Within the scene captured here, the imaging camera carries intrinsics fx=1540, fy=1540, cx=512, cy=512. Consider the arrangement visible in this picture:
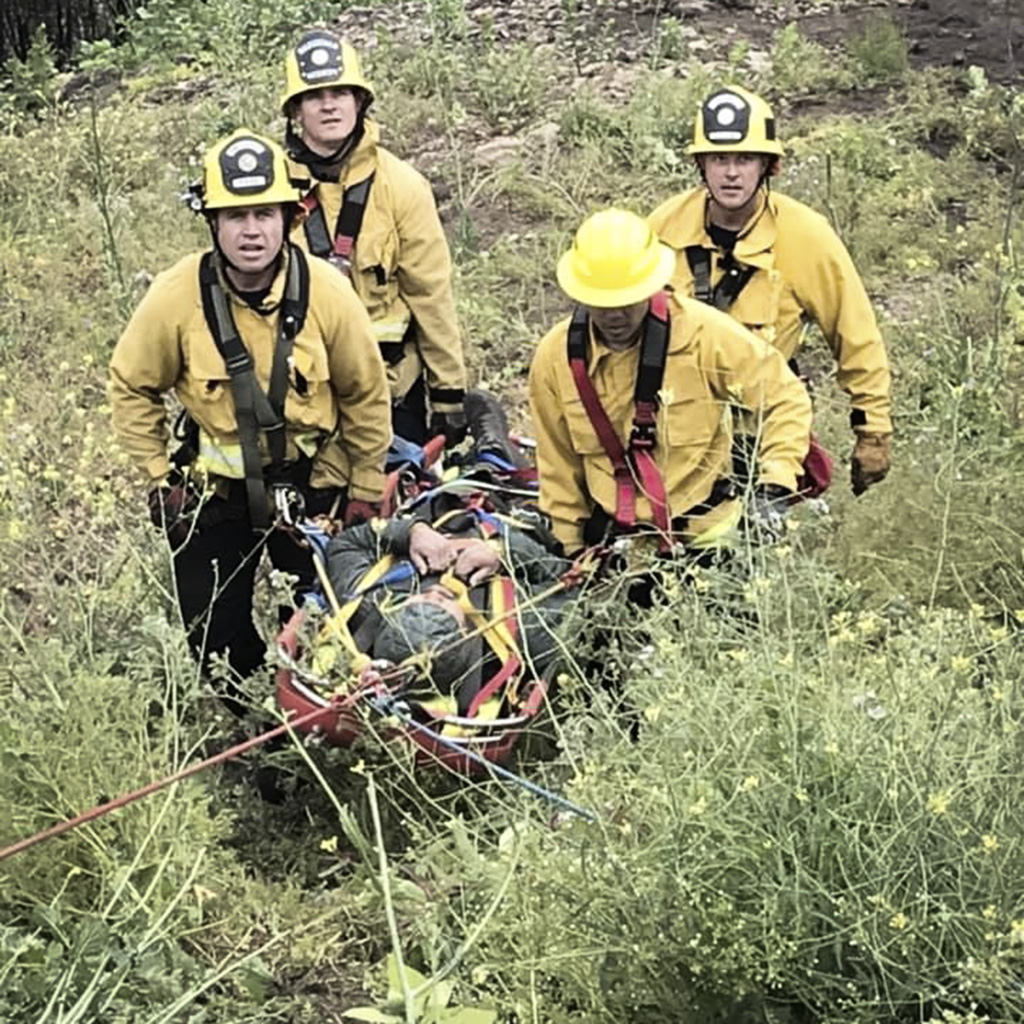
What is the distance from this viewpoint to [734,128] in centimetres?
488

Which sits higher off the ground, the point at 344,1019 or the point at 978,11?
the point at 978,11

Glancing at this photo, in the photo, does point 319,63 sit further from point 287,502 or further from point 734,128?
point 287,502

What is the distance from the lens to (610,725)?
333cm

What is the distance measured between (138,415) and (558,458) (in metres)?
1.34

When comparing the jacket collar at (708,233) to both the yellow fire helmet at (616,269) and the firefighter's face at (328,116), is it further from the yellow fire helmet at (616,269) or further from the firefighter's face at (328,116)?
the firefighter's face at (328,116)

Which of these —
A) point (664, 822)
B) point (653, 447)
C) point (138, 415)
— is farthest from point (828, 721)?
A: point (138, 415)

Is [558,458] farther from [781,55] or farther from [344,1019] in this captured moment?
[781,55]

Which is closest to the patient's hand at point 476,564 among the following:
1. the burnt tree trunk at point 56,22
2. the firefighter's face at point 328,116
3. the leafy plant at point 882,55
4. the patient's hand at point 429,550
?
the patient's hand at point 429,550

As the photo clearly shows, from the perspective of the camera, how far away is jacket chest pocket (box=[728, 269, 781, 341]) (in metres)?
4.93

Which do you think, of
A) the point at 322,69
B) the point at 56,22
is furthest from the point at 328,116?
the point at 56,22

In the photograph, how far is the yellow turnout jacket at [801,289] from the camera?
4934 mm

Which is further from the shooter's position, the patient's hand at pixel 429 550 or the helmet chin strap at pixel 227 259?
the patient's hand at pixel 429 550

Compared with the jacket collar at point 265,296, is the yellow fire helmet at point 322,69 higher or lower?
higher

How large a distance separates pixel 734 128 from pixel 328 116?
1.49 m
